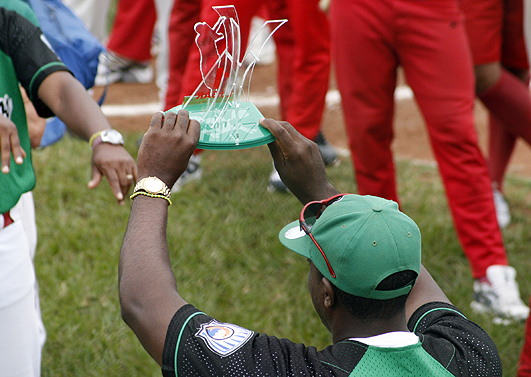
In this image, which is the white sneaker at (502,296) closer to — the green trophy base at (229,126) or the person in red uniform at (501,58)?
the person in red uniform at (501,58)

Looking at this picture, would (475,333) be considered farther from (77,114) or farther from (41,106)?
(41,106)

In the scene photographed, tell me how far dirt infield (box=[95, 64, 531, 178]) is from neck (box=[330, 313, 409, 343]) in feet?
12.3

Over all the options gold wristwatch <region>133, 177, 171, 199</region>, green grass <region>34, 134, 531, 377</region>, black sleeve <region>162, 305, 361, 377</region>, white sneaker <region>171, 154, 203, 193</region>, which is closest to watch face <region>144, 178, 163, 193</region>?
gold wristwatch <region>133, 177, 171, 199</region>

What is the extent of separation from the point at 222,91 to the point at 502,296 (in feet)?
6.68

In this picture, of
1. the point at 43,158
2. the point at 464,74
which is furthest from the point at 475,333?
the point at 43,158

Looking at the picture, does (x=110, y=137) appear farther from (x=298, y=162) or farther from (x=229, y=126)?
(x=298, y=162)

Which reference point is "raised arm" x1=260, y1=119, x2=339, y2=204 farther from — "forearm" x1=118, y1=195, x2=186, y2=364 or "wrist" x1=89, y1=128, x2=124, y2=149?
"wrist" x1=89, y1=128, x2=124, y2=149

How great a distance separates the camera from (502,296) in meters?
3.02

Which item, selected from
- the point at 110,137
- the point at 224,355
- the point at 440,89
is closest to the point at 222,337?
the point at 224,355

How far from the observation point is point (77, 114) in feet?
6.58

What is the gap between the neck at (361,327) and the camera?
Answer: 141 centimetres

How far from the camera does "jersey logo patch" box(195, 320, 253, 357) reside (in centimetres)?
131

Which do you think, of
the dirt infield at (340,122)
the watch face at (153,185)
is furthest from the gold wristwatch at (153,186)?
the dirt infield at (340,122)

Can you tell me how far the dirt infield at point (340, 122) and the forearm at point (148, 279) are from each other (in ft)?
12.2
